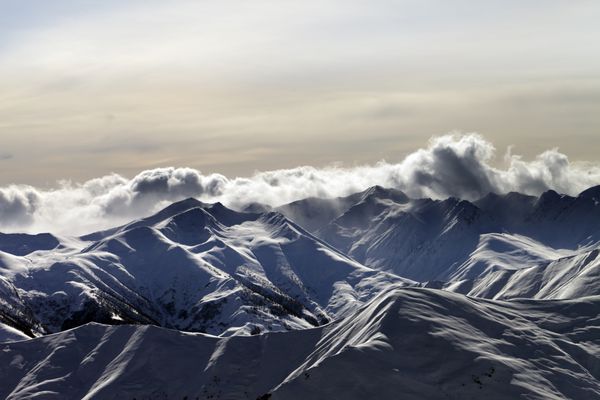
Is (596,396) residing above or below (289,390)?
below

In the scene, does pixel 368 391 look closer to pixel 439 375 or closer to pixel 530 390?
pixel 439 375

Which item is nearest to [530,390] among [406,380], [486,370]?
[486,370]

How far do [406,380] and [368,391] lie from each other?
37.6 ft

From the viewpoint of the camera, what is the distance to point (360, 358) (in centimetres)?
19962

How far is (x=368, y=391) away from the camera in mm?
186750

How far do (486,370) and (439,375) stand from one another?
10.6 meters

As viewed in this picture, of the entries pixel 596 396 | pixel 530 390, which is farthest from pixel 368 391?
pixel 596 396

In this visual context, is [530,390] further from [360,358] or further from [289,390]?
[289,390]

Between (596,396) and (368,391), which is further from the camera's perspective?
Result: (596,396)

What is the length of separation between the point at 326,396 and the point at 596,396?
208 feet

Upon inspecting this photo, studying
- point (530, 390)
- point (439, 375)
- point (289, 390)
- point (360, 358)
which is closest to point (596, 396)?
point (530, 390)

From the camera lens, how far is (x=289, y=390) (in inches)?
7274

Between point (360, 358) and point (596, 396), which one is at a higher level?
point (360, 358)

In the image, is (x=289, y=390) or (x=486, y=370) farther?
(x=486, y=370)
